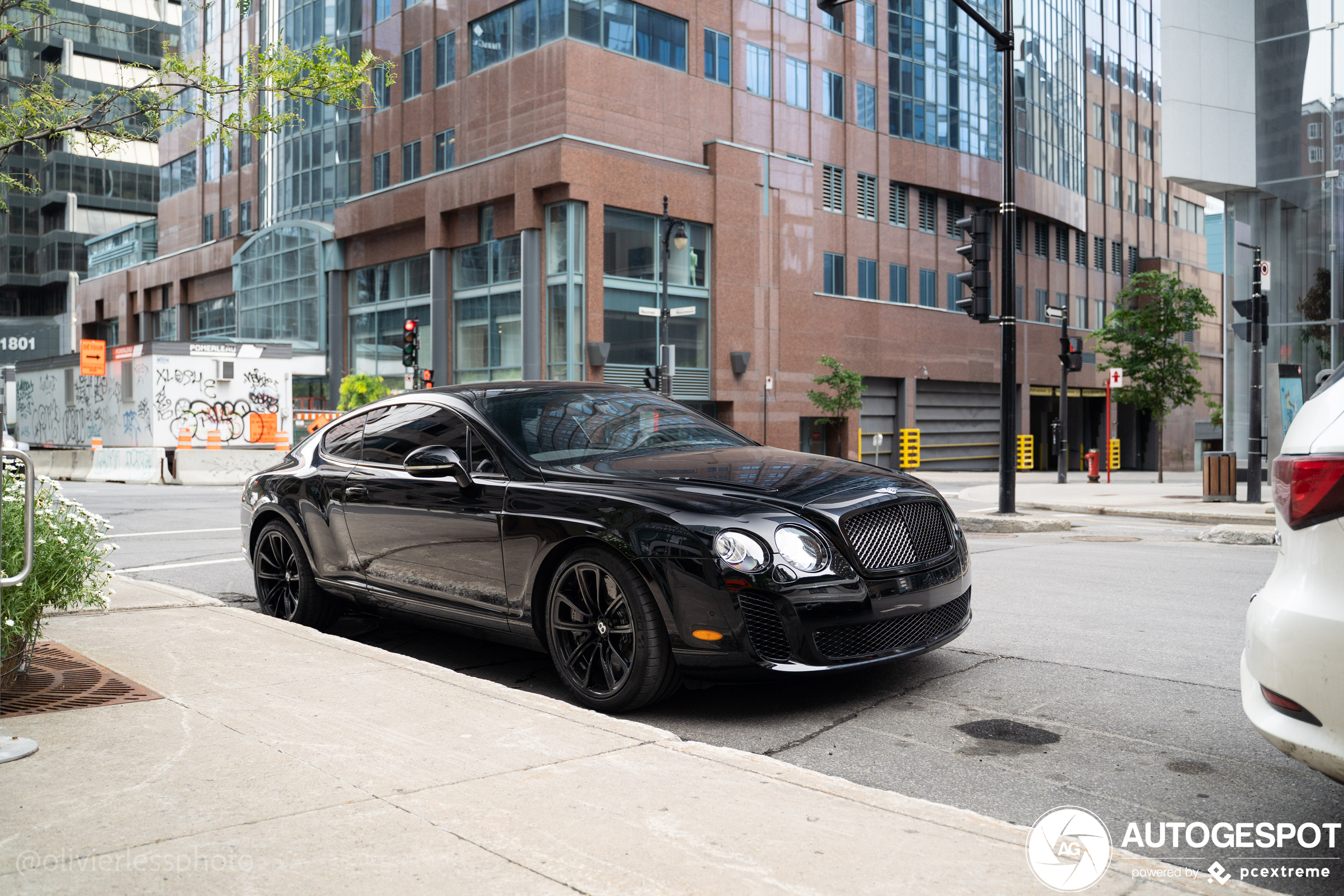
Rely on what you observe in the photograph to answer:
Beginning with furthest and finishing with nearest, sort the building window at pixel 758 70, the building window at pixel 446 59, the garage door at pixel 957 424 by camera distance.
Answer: the garage door at pixel 957 424, the building window at pixel 758 70, the building window at pixel 446 59

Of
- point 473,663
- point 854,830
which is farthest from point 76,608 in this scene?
point 854,830

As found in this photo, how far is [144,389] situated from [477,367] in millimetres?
11049

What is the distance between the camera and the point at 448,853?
3.09 m

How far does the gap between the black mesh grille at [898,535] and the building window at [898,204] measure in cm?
4325

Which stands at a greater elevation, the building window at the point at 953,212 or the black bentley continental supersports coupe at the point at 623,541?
the building window at the point at 953,212

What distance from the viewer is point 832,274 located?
147ft

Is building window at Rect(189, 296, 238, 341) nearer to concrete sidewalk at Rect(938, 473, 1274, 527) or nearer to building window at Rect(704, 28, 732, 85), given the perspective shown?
building window at Rect(704, 28, 732, 85)

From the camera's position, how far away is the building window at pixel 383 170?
44.5 meters

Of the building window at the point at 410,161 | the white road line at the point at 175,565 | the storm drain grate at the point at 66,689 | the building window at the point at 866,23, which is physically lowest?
the white road line at the point at 175,565

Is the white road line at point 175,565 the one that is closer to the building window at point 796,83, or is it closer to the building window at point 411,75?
the building window at point 411,75

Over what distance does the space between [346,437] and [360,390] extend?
34.8 meters

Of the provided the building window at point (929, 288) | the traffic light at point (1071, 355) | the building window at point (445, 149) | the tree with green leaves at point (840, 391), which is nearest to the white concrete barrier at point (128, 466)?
the building window at point (445, 149)

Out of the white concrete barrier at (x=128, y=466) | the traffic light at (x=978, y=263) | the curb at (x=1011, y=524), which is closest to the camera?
the curb at (x=1011, y=524)

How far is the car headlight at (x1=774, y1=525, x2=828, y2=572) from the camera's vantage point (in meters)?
4.77
